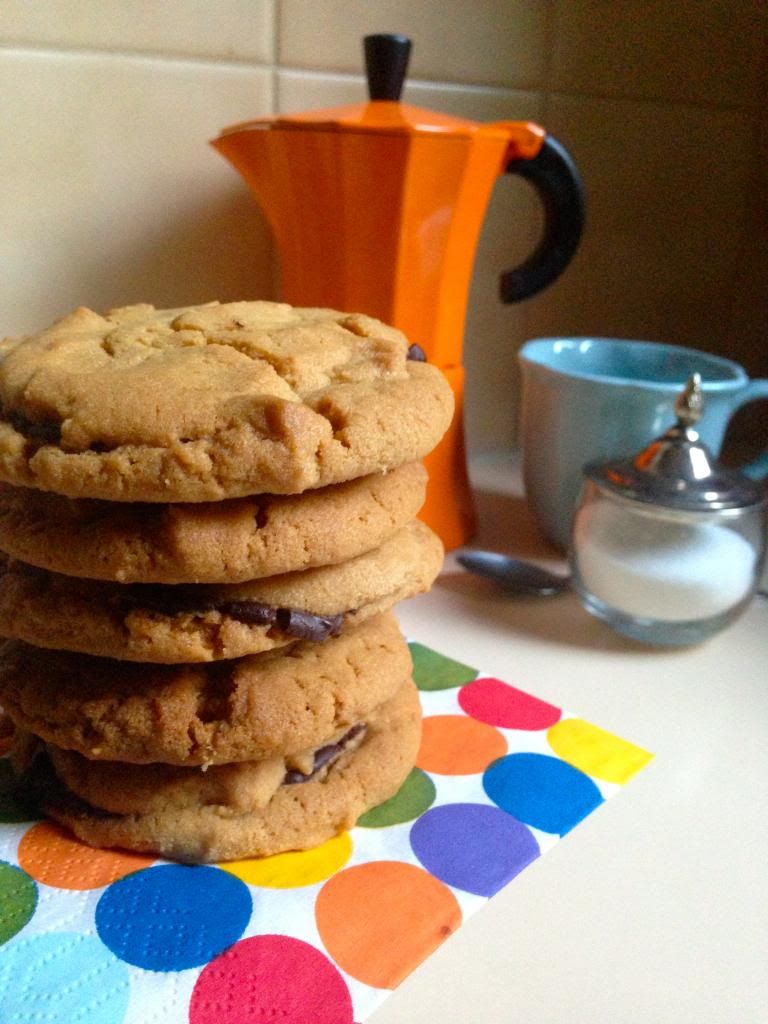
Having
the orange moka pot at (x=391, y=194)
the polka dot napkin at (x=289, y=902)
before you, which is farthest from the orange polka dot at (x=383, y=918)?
the orange moka pot at (x=391, y=194)

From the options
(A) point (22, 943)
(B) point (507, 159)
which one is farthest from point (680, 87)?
(A) point (22, 943)

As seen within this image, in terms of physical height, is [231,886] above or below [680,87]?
below

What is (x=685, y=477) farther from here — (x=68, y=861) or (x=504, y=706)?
(x=68, y=861)

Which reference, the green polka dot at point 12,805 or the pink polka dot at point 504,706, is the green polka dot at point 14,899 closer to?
the green polka dot at point 12,805

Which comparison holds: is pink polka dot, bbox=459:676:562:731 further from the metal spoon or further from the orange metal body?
the orange metal body

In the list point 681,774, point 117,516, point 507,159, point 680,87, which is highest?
point 680,87

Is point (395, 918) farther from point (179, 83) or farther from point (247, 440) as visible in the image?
point (179, 83)

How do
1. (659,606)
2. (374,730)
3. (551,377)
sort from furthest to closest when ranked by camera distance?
(551,377)
(659,606)
(374,730)

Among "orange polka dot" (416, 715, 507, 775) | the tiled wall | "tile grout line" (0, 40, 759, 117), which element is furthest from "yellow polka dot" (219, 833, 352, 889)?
"tile grout line" (0, 40, 759, 117)
